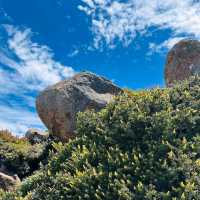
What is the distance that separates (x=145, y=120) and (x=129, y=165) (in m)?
1.11

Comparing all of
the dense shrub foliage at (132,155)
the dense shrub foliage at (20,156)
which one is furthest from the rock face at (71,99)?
the dense shrub foliage at (132,155)

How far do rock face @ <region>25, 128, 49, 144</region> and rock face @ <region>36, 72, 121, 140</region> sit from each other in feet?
9.83

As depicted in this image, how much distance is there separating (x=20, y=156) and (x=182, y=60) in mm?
6715

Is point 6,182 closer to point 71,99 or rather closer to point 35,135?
point 71,99

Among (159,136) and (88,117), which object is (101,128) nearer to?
(88,117)

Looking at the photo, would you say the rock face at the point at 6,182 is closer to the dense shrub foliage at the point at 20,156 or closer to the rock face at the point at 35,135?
the dense shrub foliage at the point at 20,156

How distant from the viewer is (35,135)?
2106cm

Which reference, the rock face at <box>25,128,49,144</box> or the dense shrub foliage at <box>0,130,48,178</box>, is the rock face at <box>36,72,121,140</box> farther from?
the rock face at <box>25,128,49,144</box>

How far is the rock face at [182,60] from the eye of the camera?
1858 centimetres

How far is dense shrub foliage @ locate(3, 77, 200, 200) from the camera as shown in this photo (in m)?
7.52

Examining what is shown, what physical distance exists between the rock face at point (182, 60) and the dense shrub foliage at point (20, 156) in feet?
17.3

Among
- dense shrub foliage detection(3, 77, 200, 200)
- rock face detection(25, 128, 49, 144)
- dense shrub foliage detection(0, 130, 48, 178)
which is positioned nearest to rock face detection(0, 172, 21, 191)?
dense shrub foliage detection(0, 130, 48, 178)

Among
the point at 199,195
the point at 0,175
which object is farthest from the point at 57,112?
the point at 199,195

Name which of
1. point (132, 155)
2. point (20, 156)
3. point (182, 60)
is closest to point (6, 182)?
point (20, 156)
